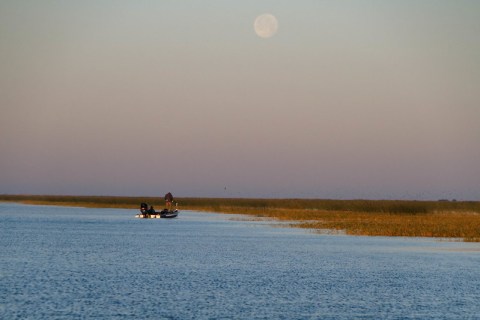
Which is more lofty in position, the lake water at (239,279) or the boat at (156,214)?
the boat at (156,214)

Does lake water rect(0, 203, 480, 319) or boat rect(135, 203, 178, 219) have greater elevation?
boat rect(135, 203, 178, 219)

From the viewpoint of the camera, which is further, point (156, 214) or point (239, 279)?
point (156, 214)

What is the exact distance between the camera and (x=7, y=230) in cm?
8300

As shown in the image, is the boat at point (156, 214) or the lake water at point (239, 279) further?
the boat at point (156, 214)

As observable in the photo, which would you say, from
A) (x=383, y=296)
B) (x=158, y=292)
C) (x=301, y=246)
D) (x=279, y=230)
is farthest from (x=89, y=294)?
(x=279, y=230)

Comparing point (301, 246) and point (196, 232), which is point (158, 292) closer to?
point (301, 246)

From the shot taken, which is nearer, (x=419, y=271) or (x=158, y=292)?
(x=158, y=292)

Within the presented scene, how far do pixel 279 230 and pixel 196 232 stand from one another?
884 cm

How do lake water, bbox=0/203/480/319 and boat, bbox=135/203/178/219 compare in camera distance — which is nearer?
lake water, bbox=0/203/480/319

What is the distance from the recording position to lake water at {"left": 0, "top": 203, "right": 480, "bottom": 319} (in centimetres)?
3122

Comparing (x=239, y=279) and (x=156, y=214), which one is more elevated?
(x=156, y=214)

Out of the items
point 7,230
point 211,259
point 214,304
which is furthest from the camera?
point 7,230

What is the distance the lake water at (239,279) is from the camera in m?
31.2

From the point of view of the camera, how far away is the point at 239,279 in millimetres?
40594
